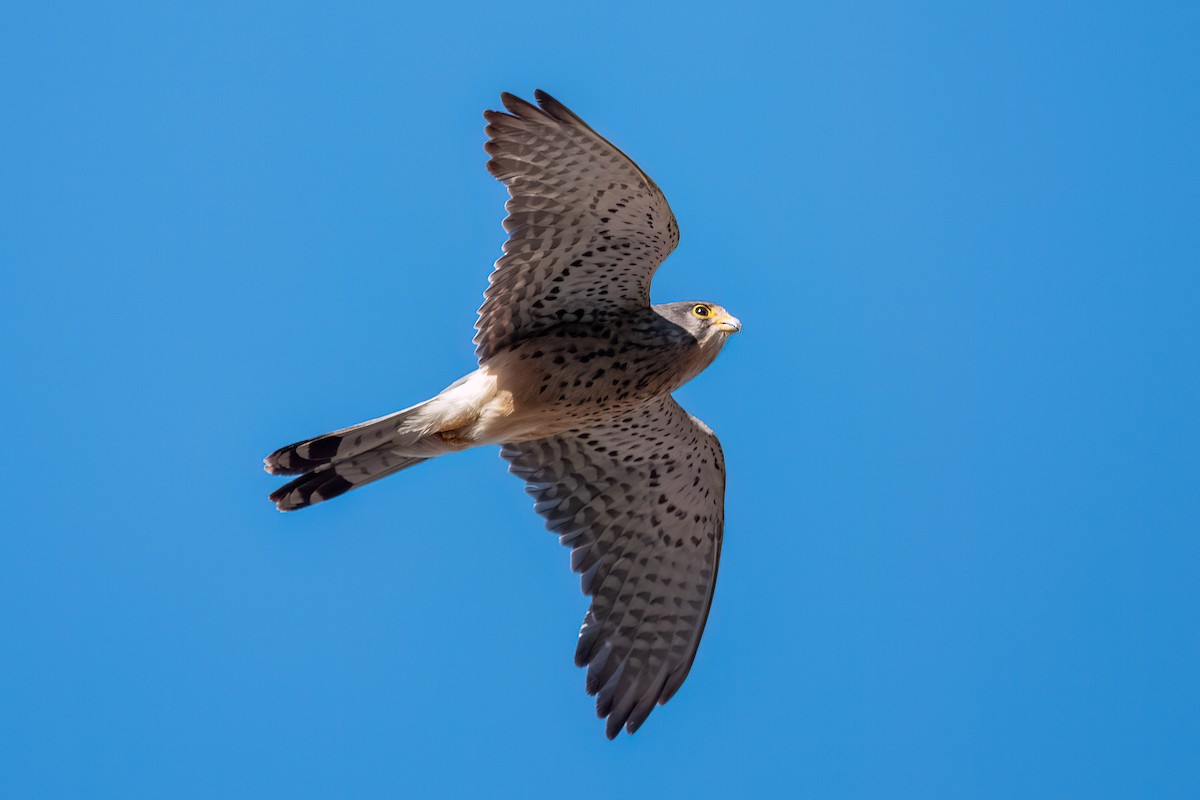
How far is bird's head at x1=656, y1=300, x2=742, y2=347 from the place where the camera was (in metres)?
7.43

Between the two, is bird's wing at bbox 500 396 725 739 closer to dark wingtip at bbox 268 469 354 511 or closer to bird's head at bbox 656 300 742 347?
bird's head at bbox 656 300 742 347

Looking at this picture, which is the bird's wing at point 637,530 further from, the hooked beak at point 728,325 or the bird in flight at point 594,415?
the hooked beak at point 728,325

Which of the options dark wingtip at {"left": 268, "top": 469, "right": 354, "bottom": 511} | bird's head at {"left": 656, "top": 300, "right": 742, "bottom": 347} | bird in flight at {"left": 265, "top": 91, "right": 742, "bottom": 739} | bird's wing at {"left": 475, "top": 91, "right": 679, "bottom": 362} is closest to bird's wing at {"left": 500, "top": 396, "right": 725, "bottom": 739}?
bird in flight at {"left": 265, "top": 91, "right": 742, "bottom": 739}

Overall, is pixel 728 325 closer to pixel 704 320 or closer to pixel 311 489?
pixel 704 320

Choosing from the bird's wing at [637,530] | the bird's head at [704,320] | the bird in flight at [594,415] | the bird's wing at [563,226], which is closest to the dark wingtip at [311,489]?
the bird in flight at [594,415]

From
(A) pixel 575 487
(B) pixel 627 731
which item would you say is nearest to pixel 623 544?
(A) pixel 575 487

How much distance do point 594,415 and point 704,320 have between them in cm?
80

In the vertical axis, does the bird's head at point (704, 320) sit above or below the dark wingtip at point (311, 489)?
above

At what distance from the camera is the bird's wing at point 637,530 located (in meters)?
8.10

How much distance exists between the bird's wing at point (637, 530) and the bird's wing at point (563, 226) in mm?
985

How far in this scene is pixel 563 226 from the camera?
7.04m

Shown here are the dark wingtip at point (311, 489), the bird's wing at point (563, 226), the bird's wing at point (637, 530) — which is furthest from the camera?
the bird's wing at point (637, 530)

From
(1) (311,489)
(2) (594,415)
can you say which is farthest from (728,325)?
(1) (311,489)

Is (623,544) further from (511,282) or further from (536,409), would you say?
(511,282)
